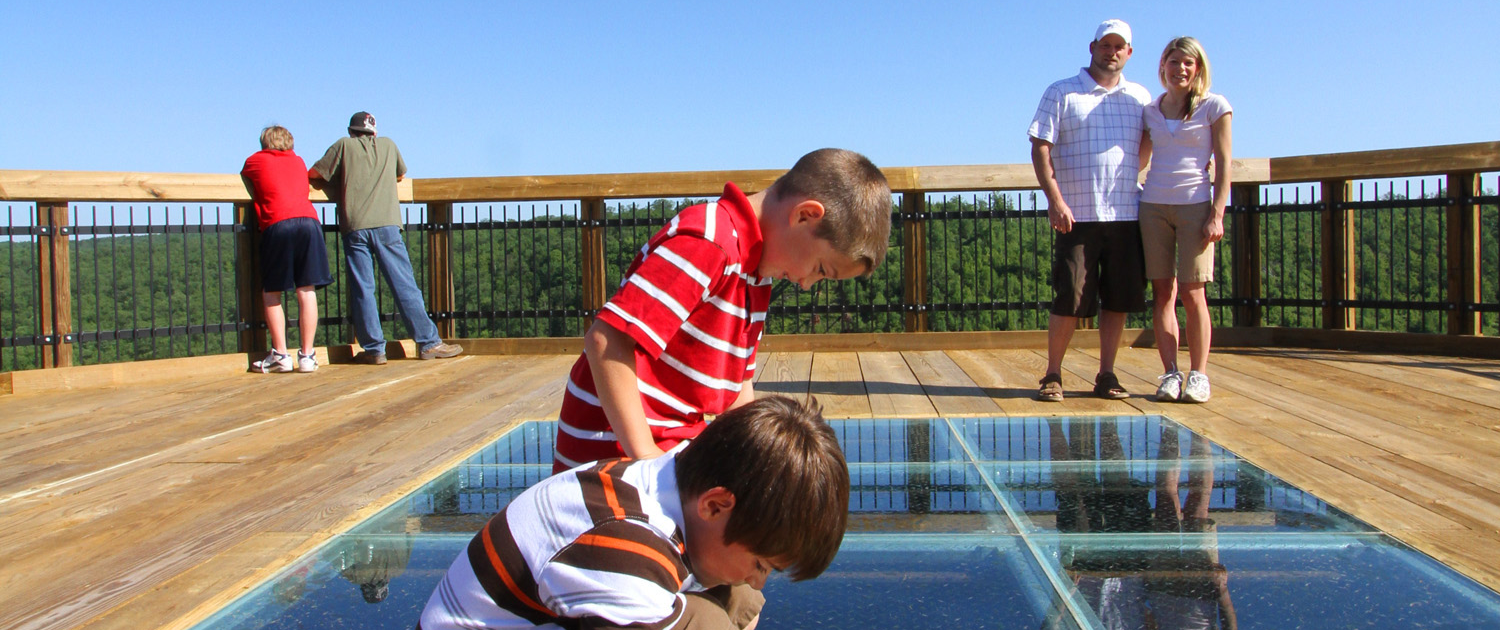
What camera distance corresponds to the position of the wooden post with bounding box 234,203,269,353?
6582 mm

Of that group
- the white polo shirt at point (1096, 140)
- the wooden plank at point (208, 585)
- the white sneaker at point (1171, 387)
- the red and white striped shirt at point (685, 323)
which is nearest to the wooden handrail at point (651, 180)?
the white polo shirt at point (1096, 140)

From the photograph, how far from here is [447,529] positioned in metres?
2.62

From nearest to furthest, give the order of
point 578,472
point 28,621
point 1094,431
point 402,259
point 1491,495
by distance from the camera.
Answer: point 578,472 < point 28,621 < point 1491,495 < point 1094,431 < point 402,259

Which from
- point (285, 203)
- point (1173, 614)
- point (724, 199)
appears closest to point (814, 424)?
point (724, 199)

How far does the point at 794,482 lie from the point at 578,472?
33cm

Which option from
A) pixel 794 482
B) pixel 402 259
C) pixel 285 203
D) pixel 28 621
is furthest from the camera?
pixel 402 259

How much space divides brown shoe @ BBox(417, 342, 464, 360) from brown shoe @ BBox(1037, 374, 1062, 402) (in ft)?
13.1

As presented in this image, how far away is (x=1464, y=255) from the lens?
6.16m

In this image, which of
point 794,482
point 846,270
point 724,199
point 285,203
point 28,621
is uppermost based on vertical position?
point 285,203

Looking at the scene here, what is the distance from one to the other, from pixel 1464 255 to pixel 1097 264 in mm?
2829

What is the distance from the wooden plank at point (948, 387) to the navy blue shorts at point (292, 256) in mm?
3574

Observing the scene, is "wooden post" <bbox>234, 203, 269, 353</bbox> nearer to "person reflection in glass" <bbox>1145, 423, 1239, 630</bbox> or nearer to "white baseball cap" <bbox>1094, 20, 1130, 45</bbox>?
"white baseball cap" <bbox>1094, 20, 1130, 45</bbox>

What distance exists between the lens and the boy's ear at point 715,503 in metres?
1.43

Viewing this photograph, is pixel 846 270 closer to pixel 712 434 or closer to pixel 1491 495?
pixel 712 434
